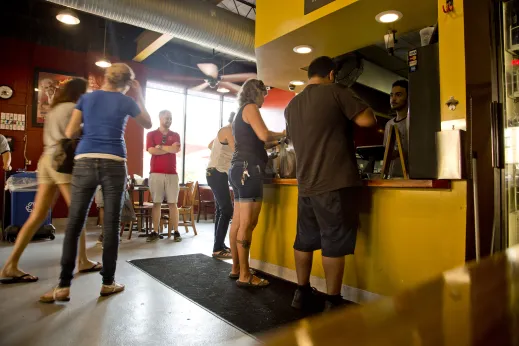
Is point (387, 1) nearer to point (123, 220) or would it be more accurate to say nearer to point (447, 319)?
point (447, 319)

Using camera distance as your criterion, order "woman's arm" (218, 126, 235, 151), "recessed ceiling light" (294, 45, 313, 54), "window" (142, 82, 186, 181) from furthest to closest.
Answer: "window" (142, 82, 186, 181), "recessed ceiling light" (294, 45, 313, 54), "woman's arm" (218, 126, 235, 151)

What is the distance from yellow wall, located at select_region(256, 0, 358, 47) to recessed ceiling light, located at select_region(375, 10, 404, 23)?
297 millimetres

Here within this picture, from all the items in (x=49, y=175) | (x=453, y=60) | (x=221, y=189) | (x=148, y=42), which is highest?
(x=148, y=42)

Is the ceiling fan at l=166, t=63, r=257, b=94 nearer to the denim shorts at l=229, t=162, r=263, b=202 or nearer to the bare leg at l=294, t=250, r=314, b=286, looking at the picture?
the denim shorts at l=229, t=162, r=263, b=202

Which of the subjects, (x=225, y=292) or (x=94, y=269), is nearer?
(x=225, y=292)

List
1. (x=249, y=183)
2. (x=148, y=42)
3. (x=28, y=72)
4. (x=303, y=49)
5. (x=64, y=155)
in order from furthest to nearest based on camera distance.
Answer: (x=148, y=42) < (x=28, y=72) < (x=303, y=49) < (x=249, y=183) < (x=64, y=155)

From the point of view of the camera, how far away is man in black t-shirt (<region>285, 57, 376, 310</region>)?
191 centimetres

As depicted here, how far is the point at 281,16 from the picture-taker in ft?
9.62

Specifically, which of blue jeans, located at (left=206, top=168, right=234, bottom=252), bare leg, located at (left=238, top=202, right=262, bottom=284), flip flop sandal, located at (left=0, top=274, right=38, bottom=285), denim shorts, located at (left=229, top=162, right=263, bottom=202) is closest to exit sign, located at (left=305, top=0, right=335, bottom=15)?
denim shorts, located at (left=229, top=162, right=263, bottom=202)

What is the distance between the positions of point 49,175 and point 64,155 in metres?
0.27

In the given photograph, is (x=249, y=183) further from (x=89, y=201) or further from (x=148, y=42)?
(x=148, y=42)

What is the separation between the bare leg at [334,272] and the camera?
6.34 feet

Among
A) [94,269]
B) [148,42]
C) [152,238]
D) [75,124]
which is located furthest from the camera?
[148,42]

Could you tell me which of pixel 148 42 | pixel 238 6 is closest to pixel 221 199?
pixel 148 42
